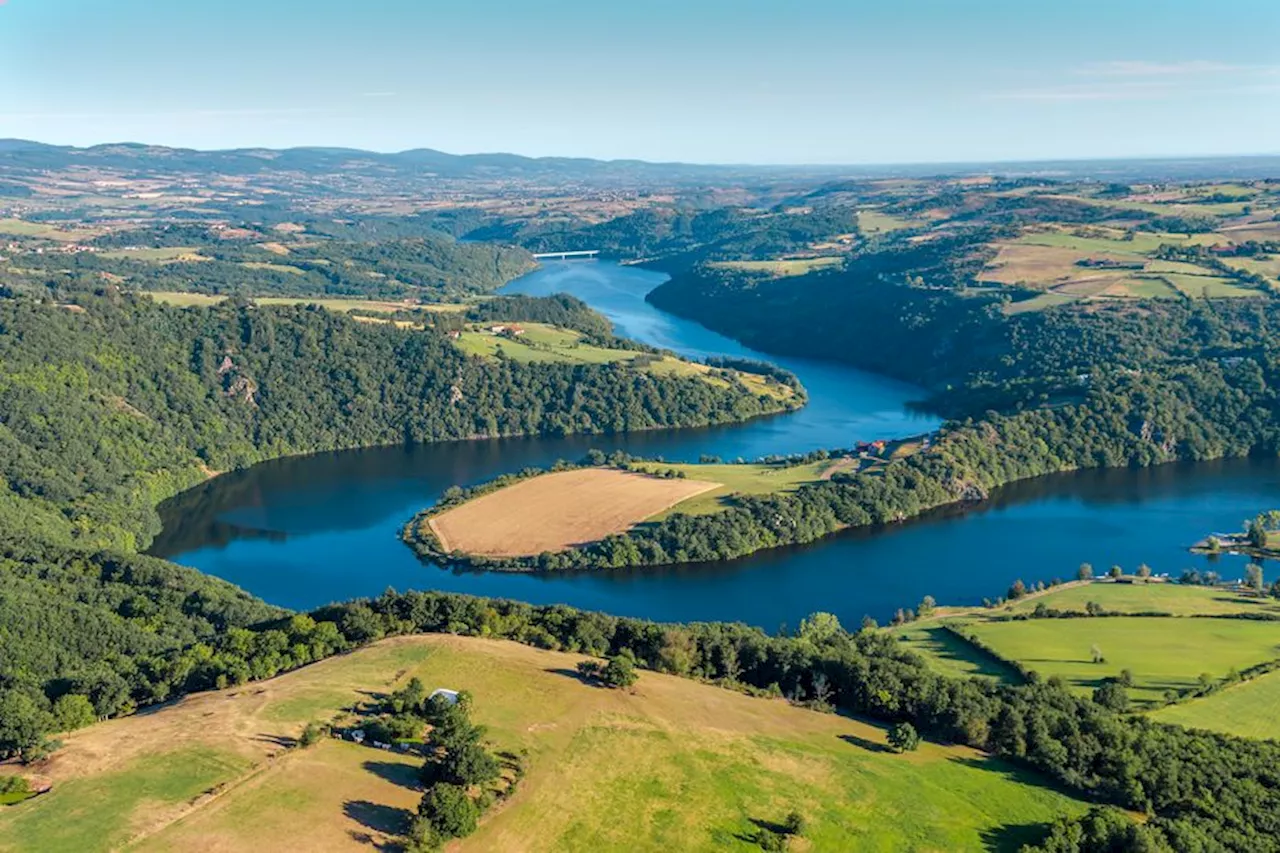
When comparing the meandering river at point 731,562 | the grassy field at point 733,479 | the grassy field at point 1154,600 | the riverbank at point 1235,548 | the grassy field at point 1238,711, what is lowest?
the meandering river at point 731,562

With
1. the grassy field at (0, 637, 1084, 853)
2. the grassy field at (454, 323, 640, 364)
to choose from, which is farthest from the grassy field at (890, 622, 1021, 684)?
the grassy field at (454, 323, 640, 364)

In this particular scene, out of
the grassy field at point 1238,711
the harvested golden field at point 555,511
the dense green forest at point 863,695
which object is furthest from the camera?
the harvested golden field at point 555,511

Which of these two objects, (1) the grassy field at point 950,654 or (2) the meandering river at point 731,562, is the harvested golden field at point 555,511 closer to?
(2) the meandering river at point 731,562

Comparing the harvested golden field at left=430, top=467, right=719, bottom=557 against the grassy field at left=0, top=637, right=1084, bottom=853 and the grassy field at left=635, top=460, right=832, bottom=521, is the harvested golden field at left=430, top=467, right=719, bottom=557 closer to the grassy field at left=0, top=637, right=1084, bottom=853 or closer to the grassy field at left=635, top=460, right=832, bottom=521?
the grassy field at left=635, top=460, right=832, bottom=521

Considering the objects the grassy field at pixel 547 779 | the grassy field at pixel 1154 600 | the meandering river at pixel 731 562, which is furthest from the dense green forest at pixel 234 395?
the grassy field at pixel 1154 600

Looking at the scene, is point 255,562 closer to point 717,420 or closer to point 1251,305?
point 717,420

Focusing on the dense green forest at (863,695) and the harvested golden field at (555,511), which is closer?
the dense green forest at (863,695)

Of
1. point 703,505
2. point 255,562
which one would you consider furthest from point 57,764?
point 703,505
